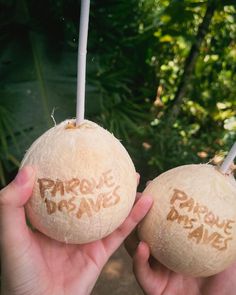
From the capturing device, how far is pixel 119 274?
226cm

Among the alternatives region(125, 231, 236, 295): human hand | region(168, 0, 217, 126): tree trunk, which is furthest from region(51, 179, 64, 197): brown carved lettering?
region(168, 0, 217, 126): tree trunk

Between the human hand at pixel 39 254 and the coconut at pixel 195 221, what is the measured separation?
53mm

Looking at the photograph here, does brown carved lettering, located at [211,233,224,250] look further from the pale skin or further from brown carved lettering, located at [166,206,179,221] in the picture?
the pale skin

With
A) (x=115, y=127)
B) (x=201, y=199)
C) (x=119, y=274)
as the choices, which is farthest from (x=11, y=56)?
(x=119, y=274)

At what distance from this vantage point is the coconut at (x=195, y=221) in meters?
0.93

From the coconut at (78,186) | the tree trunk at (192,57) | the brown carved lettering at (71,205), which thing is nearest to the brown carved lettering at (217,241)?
the coconut at (78,186)

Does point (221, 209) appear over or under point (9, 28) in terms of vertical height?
under

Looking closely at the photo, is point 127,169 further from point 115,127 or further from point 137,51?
point 137,51

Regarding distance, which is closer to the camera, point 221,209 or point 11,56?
point 221,209

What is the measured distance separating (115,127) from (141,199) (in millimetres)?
1032

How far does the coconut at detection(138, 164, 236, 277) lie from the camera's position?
3.05 ft

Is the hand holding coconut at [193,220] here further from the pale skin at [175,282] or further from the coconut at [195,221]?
the pale skin at [175,282]

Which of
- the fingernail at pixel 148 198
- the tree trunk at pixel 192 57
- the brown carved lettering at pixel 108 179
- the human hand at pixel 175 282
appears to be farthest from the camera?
the tree trunk at pixel 192 57

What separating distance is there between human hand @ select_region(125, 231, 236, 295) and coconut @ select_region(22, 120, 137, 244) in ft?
0.96
